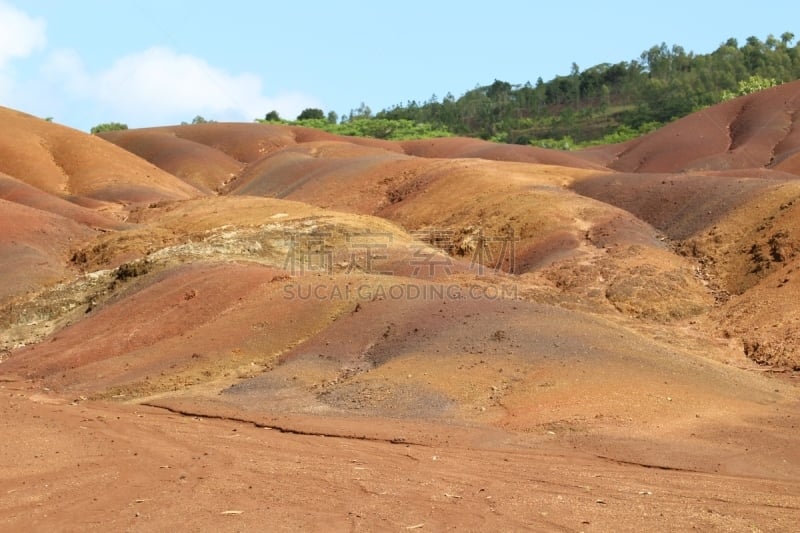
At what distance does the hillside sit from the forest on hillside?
182 feet

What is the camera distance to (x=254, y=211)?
1271 inches

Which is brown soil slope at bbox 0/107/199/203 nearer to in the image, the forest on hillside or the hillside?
the hillside

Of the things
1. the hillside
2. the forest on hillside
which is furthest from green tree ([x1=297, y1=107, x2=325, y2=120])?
the hillside

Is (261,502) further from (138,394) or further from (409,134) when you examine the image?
(409,134)

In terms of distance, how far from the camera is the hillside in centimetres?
1017

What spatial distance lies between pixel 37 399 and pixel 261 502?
9.16 metres

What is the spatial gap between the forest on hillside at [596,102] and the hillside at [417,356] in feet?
182

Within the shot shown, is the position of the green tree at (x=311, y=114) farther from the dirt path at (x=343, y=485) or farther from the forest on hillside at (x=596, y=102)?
the dirt path at (x=343, y=485)

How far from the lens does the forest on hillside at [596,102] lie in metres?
94.7

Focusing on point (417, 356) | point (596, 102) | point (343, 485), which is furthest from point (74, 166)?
point (596, 102)

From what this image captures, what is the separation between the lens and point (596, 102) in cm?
12075

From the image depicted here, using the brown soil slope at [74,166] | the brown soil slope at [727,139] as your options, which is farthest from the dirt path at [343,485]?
the brown soil slope at [727,139]

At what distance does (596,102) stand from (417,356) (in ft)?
354

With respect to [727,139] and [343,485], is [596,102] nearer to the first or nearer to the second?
[727,139]
